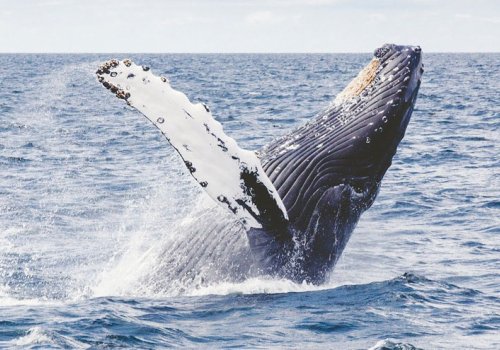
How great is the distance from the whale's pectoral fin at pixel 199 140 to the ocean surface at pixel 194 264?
0.68 metres

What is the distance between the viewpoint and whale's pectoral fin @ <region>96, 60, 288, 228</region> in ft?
25.5

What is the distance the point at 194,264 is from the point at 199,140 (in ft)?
6.30

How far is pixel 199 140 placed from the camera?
7902mm

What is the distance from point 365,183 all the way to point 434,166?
13377 mm

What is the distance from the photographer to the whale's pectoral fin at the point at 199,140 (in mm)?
7758

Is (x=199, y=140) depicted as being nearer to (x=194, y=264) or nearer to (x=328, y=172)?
(x=328, y=172)

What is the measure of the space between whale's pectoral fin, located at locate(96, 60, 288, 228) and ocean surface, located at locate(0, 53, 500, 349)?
68 centimetres

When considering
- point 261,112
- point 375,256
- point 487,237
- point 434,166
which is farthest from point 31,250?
point 261,112

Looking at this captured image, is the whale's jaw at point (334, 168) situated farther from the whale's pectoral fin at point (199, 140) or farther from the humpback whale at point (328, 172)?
the whale's pectoral fin at point (199, 140)
